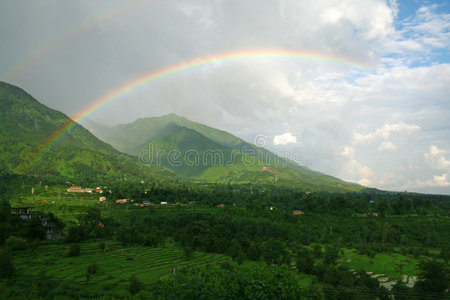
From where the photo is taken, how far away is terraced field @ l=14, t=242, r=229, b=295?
31.7 m

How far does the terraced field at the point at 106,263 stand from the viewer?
3170 cm

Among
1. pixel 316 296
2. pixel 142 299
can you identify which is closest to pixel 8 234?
pixel 142 299

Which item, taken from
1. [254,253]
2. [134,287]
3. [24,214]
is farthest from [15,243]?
[254,253]

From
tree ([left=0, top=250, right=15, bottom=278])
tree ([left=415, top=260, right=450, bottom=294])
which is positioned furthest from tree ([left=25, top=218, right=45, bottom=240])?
tree ([left=415, top=260, right=450, bottom=294])

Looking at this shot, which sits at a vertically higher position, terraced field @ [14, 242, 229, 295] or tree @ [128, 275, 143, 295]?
tree @ [128, 275, 143, 295]

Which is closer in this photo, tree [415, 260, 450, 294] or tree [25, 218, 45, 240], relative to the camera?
tree [415, 260, 450, 294]

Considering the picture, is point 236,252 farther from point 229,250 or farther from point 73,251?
point 73,251

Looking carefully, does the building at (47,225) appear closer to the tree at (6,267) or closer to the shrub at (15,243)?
the shrub at (15,243)

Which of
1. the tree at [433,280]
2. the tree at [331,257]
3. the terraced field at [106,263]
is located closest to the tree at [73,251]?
the terraced field at [106,263]

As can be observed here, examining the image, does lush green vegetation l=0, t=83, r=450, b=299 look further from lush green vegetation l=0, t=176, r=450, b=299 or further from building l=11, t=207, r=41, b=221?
building l=11, t=207, r=41, b=221

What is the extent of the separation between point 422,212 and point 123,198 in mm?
95169

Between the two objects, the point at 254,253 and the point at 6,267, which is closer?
the point at 6,267

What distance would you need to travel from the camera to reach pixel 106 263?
3956 centimetres

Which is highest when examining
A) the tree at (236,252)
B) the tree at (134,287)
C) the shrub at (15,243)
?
the shrub at (15,243)
